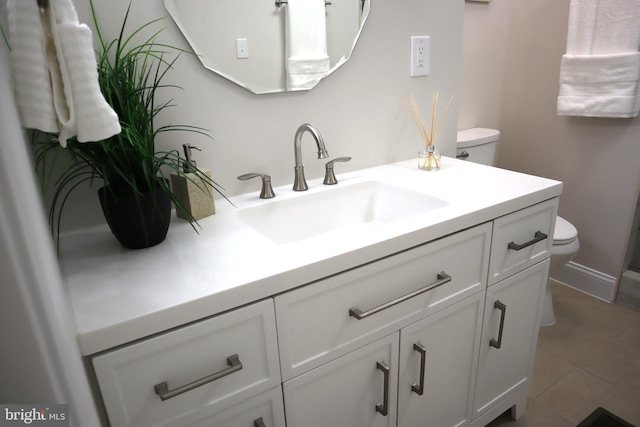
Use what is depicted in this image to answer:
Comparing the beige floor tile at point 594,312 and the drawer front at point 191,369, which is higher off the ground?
the drawer front at point 191,369

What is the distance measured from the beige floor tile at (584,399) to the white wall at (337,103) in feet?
3.31

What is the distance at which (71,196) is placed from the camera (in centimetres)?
99

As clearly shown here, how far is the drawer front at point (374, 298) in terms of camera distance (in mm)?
814

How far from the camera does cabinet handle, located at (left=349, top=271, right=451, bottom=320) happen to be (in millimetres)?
867

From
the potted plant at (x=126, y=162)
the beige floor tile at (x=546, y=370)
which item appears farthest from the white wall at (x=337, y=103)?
the beige floor tile at (x=546, y=370)

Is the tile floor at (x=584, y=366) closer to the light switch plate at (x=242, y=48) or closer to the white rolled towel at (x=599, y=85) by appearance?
the white rolled towel at (x=599, y=85)

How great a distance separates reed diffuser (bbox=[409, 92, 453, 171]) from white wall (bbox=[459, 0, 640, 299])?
765 millimetres

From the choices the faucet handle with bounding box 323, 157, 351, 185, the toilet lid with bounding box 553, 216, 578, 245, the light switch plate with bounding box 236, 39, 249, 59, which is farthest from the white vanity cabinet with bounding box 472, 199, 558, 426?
the light switch plate with bounding box 236, 39, 249, 59

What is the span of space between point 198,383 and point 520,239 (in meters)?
0.93

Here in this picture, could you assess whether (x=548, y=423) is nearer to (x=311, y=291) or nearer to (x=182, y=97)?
(x=311, y=291)

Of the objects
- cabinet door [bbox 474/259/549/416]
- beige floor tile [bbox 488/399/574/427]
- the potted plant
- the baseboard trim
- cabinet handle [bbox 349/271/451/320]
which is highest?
the potted plant

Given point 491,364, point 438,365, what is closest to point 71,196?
point 438,365

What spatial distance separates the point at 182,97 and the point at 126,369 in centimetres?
68

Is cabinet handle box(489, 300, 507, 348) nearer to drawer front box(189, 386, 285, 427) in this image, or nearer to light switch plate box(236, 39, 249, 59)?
drawer front box(189, 386, 285, 427)
